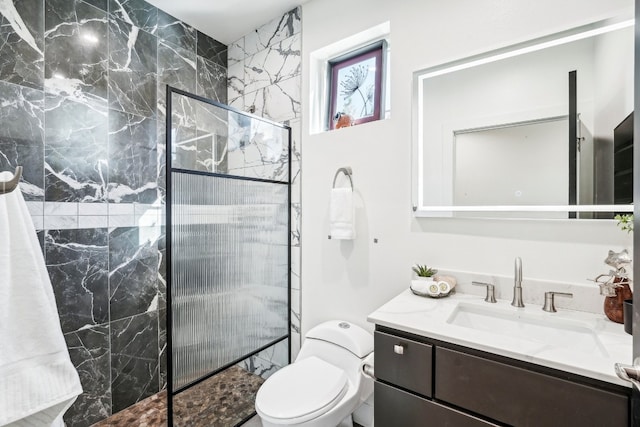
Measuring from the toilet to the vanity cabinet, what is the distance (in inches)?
11.5

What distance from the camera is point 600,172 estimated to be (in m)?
1.16

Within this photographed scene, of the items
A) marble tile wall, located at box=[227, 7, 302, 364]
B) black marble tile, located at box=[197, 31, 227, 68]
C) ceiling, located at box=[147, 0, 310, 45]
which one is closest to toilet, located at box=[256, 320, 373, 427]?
marble tile wall, located at box=[227, 7, 302, 364]

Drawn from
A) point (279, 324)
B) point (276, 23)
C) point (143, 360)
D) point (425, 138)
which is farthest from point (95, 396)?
point (276, 23)

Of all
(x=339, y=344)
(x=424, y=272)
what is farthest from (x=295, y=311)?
(x=424, y=272)

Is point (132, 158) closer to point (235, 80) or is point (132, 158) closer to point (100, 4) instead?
point (100, 4)

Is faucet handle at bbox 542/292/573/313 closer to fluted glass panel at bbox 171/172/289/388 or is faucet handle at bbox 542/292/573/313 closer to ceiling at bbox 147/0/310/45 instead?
fluted glass panel at bbox 171/172/289/388

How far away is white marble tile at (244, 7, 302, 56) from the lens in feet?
6.93

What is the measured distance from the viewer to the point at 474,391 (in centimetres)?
92

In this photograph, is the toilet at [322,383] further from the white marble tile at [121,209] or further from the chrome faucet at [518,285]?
the white marble tile at [121,209]

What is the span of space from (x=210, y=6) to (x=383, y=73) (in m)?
1.32

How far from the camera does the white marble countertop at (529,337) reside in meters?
0.82

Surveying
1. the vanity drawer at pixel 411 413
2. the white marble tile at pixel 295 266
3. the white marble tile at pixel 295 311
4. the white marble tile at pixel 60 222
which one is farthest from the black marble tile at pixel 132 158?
the vanity drawer at pixel 411 413

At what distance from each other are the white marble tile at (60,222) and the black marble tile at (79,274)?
2 centimetres

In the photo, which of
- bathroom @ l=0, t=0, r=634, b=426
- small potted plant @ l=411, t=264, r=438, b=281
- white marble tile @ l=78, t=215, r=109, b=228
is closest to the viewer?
bathroom @ l=0, t=0, r=634, b=426
